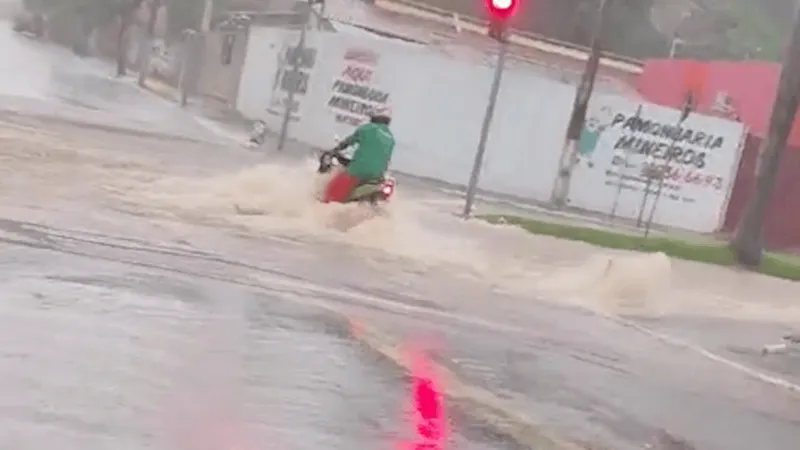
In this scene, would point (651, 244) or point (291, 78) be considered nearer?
point (651, 244)

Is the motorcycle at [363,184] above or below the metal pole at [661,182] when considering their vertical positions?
below

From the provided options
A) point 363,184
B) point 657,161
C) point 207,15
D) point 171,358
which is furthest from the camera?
point 657,161

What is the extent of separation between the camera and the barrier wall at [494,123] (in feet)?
13.8

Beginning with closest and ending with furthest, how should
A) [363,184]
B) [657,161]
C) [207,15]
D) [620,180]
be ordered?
[363,184] < [207,15] < [620,180] < [657,161]

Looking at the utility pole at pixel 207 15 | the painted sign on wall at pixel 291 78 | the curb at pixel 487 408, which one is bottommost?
the curb at pixel 487 408

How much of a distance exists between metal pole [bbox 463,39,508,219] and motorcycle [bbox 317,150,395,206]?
0.38 metres

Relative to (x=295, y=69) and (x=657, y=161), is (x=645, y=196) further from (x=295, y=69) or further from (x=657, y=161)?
(x=295, y=69)

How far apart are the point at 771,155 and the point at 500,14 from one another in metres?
1.13

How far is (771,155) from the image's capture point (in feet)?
14.2

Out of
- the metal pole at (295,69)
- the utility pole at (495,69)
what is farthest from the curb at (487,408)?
A: the metal pole at (295,69)

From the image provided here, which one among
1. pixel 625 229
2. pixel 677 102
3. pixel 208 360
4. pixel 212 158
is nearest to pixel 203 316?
pixel 208 360

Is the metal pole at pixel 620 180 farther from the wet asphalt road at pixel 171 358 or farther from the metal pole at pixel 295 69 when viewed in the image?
the wet asphalt road at pixel 171 358

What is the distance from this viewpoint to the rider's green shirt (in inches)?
149

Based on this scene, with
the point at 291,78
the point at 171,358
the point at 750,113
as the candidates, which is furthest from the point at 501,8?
the point at 171,358
